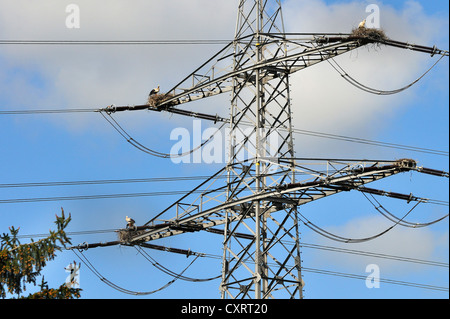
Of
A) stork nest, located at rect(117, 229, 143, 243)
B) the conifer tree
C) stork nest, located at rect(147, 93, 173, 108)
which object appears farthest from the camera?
stork nest, located at rect(117, 229, 143, 243)

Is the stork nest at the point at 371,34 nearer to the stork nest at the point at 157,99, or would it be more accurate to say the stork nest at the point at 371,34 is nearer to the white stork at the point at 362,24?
the white stork at the point at 362,24

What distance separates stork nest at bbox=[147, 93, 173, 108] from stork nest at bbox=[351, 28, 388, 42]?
9.17 metres

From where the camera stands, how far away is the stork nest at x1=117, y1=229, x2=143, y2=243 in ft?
148

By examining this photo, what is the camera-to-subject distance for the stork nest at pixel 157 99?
44728mm

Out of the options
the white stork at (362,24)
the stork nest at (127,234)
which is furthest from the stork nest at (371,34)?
the stork nest at (127,234)

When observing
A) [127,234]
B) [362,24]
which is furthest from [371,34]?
[127,234]

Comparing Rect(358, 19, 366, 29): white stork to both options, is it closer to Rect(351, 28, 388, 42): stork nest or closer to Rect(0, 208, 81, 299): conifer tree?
Rect(351, 28, 388, 42): stork nest

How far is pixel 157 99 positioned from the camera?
1773 inches

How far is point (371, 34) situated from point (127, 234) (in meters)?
13.9

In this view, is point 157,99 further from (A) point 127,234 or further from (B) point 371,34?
(B) point 371,34

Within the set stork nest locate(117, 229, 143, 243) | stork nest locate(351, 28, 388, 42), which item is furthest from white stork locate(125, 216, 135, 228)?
stork nest locate(351, 28, 388, 42)

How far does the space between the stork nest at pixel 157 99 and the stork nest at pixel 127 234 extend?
5.48 meters
